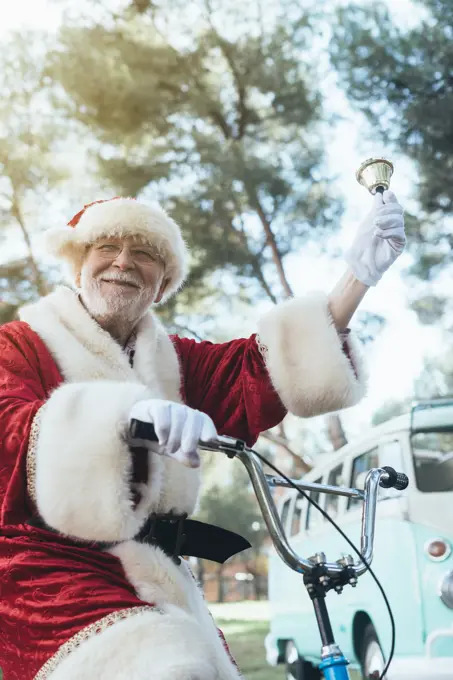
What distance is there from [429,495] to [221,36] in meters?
7.26

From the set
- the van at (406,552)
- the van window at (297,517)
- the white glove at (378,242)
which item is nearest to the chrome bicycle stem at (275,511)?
the white glove at (378,242)

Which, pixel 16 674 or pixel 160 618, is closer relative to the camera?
pixel 160 618

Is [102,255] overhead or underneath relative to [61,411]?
overhead

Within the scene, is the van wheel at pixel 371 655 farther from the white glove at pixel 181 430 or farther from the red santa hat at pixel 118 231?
the white glove at pixel 181 430

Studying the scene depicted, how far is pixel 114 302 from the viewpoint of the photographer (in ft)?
5.42

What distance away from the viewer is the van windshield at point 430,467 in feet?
11.4

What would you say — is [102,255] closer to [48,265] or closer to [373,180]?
[373,180]

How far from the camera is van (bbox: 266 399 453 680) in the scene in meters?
3.21

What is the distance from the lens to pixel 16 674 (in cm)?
127

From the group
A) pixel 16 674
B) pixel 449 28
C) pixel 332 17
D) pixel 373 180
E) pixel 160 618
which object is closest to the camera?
pixel 160 618

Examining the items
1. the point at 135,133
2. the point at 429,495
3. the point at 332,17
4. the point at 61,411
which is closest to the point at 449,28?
the point at 332,17

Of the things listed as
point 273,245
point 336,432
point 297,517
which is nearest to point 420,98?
point 273,245

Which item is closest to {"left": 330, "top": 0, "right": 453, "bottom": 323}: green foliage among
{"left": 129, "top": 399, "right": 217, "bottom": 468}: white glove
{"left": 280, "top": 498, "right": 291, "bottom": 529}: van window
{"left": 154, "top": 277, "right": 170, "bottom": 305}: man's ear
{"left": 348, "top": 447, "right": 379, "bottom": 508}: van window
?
{"left": 280, "top": 498, "right": 291, "bottom": 529}: van window

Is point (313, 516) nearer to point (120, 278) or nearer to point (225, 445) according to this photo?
point (120, 278)
